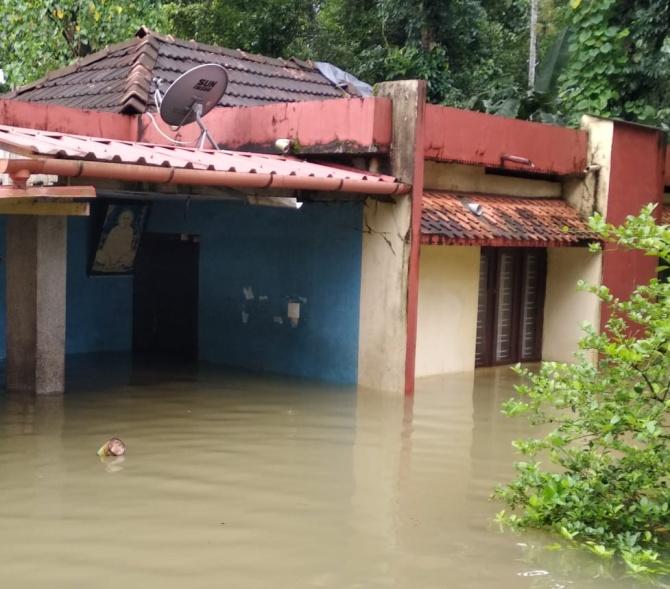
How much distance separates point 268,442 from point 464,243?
3.53 m

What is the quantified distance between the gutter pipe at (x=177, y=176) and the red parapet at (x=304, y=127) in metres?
0.72

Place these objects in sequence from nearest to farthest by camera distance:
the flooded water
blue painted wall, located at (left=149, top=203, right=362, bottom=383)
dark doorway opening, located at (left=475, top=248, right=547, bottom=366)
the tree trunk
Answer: the flooded water
blue painted wall, located at (left=149, top=203, right=362, bottom=383)
dark doorway opening, located at (left=475, top=248, right=547, bottom=366)
the tree trunk

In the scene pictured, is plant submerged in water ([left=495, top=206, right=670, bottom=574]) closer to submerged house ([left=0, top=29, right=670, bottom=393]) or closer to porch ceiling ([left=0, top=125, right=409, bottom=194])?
porch ceiling ([left=0, top=125, right=409, bottom=194])

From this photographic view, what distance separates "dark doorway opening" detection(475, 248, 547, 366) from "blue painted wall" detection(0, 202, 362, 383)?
2.57 meters

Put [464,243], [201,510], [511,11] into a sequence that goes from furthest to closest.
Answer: [511,11] → [464,243] → [201,510]

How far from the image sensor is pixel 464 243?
33.6 feet

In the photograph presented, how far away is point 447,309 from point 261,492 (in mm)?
5617

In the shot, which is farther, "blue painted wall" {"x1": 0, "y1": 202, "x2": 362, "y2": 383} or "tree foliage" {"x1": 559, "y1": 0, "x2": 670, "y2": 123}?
"tree foliage" {"x1": 559, "y1": 0, "x2": 670, "y2": 123}

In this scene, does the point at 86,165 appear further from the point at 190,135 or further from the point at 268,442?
the point at 190,135

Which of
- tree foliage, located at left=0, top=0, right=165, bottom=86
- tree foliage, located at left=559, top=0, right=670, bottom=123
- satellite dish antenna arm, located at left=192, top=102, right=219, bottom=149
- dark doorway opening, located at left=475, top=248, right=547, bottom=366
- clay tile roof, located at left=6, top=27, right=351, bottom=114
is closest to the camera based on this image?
satellite dish antenna arm, located at left=192, top=102, right=219, bottom=149

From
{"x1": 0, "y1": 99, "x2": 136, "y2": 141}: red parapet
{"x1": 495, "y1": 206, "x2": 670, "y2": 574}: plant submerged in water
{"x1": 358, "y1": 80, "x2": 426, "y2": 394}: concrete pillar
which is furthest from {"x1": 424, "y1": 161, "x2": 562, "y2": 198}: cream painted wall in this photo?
{"x1": 495, "y1": 206, "x2": 670, "y2": 574}: plant submerged in water

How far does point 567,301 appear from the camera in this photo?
1313cm

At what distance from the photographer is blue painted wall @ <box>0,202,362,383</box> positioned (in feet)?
35.3

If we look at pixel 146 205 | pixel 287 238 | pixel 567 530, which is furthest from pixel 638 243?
pixel 146 205
